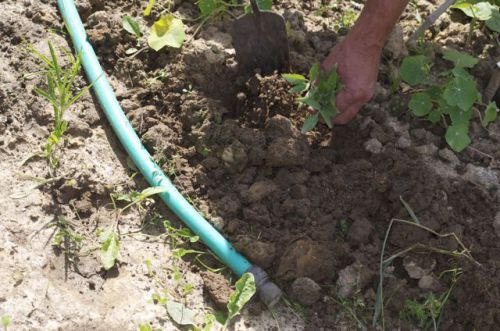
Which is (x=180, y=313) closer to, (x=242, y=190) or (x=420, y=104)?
(x=242, y=190)

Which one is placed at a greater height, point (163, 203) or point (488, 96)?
point (488, 96)

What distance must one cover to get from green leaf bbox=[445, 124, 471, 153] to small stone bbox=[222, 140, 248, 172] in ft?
2.50

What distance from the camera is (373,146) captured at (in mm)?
2467

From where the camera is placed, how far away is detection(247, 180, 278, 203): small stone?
2.34 m

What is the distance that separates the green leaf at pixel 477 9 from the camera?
2.78 meters

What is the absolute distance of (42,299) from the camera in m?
2.02

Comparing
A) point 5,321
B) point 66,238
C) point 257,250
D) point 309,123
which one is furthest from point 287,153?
point 5,321

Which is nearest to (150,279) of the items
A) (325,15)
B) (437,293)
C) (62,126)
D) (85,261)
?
(85,261)

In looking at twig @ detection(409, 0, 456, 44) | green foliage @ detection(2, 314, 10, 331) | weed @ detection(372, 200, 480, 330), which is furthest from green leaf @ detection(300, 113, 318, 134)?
green foliage @ detection(2, 314, 10, 331)

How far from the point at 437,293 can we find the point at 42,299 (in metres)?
1.27

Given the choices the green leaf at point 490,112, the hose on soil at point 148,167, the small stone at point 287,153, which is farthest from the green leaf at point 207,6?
the green leaf at point 490,112

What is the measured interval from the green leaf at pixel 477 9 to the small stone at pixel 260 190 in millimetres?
1150

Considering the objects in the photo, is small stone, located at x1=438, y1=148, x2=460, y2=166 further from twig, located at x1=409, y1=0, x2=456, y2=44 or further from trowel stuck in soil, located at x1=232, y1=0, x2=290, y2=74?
trowel stuck in soil, located at x1=232, y1=0, x2=290, y2=74

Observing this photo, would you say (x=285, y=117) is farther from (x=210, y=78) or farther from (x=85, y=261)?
(x=85, y=261)
